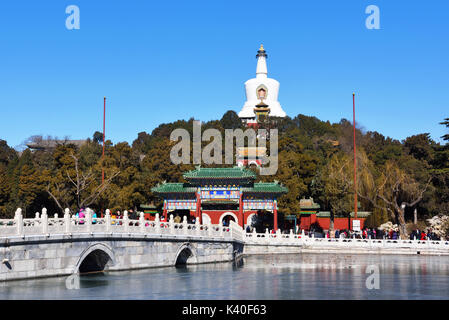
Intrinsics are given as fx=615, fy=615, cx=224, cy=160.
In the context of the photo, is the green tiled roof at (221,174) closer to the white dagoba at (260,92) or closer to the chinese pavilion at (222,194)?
the chinese pavilion at (222,194)

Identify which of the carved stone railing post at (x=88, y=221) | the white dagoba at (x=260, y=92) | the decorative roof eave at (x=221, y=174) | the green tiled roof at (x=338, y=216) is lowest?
the carved stone railing post at (x=88, y=221)

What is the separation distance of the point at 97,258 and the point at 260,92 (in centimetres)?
6640

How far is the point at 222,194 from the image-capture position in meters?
46.8

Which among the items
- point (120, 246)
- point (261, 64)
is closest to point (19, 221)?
point (120, 246)

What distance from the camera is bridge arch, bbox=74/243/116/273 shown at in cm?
2549

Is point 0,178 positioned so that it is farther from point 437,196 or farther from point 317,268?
point 437,196

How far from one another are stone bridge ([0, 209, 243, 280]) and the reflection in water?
583mm

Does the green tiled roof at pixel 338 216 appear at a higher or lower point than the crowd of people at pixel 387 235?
higher

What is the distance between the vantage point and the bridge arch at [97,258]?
2549 cm

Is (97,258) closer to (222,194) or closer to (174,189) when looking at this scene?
(174,189)

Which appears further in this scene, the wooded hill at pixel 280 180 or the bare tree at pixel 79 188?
the wooded hill at pixel 280 180

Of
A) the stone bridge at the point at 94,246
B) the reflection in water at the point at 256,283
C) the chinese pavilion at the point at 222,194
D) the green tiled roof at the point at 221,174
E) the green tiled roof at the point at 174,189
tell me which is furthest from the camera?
the green tiled roof at the point at 174,189

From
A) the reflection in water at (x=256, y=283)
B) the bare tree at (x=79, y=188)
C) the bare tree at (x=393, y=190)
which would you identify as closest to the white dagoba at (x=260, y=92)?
the bare tree at (x=393, y=190)

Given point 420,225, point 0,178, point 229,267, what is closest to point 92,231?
point 229,267
